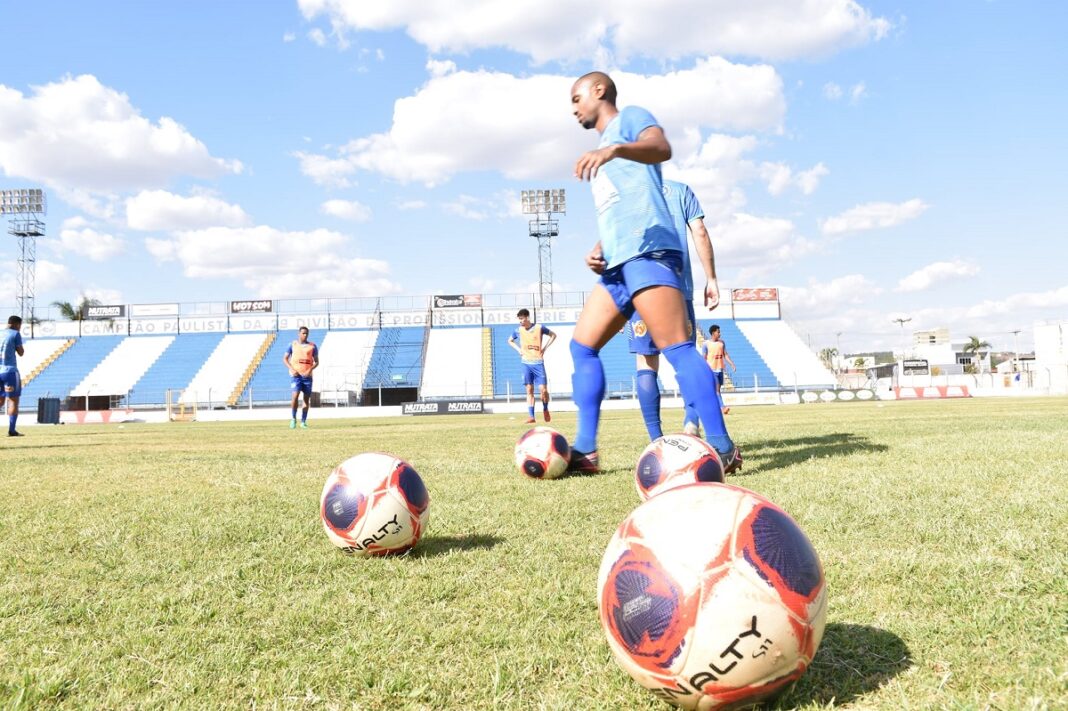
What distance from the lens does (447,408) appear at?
1252 inches

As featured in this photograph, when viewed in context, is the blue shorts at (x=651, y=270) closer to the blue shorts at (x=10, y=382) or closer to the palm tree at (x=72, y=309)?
the blue shorts at (x=10, y=382)

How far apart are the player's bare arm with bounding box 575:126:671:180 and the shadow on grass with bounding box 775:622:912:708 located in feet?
9.52

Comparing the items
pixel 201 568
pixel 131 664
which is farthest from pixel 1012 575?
pixel 201 568

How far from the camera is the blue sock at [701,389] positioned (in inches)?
215

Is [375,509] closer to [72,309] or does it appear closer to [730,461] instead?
[730,461]

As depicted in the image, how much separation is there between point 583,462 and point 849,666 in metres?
4.19

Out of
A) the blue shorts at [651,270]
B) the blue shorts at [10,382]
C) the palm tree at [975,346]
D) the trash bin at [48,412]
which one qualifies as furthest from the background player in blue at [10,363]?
the palm tree at [975,346]

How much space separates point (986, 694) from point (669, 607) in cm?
82

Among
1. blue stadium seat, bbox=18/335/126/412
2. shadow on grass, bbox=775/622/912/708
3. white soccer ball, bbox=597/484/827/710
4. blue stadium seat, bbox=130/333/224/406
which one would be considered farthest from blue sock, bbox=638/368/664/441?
blue stadium seat, bbox=18/335/126/412

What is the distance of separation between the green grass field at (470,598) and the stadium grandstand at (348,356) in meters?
34.3

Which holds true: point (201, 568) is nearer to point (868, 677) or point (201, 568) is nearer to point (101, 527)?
point (101, 527)

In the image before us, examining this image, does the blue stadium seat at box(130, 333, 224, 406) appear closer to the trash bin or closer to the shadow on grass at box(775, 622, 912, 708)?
the trash bin

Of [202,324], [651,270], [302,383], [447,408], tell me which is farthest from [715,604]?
[202,324]

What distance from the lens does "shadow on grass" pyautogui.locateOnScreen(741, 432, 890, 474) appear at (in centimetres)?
652
